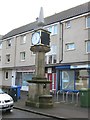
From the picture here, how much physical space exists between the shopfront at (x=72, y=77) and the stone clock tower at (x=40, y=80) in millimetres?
10542

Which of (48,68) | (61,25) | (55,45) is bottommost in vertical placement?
(48,68)

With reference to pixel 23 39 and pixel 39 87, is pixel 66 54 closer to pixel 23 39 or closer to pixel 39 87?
pixel 23 39

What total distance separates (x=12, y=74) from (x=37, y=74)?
965 inches

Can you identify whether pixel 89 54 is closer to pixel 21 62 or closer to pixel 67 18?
pixel 67 18

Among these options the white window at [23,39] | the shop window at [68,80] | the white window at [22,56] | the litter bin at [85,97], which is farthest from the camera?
the white window at [22,56]

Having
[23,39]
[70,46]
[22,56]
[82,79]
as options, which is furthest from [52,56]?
[23,39]

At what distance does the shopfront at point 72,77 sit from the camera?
26.7 meters

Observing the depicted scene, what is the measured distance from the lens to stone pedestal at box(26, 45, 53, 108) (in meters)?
15.4

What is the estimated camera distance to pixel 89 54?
2698 centimetres

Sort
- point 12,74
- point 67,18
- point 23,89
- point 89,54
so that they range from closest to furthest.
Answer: point 89,54 < point 67,18 < point 23,89 < point 12,74

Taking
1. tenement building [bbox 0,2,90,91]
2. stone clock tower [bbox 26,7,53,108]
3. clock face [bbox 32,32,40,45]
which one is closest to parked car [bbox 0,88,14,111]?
stone clock tower [bbox 26,7,53,108]

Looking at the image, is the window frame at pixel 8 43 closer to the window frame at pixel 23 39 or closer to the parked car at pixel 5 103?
the window frame at pixel 23 39

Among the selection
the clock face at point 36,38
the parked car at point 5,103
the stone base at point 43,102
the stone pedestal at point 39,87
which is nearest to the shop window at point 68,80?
the clock face at point 36,38

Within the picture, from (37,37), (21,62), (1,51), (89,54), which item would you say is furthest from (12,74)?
(37,37)
